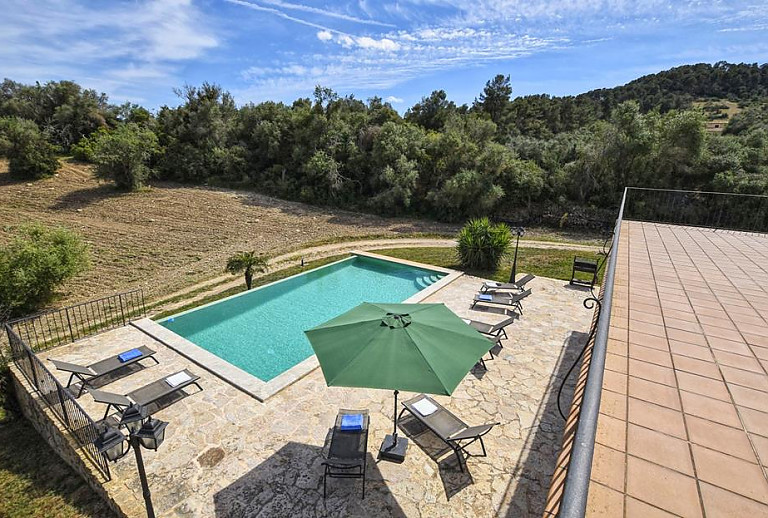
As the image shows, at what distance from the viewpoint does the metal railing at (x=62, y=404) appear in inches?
202

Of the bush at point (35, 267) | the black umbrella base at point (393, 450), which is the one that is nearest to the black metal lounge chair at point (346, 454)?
the black umbrella base at point (393, 450)

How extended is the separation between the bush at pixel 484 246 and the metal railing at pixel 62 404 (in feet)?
39.1

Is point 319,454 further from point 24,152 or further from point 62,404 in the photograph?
point 24,152

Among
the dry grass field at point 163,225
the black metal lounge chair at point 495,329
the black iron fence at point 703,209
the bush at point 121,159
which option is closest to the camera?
the black metal lounge chair at point 495,329

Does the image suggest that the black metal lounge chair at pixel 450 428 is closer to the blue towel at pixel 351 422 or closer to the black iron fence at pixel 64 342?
the blue towel at pixel 351 422

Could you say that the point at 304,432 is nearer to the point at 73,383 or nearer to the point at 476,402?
the point at 476,402

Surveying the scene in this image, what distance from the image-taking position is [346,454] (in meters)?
4.64

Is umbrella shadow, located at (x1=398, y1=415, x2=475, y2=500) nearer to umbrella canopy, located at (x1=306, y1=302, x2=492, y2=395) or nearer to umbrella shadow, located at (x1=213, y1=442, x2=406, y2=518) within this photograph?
umbrella shadow, located at (x1=213, y1=442, x2=406, y2=518)

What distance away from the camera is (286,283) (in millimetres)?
12586

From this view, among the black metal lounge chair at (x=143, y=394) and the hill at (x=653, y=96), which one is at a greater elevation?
the hill at (x=653, y=96)

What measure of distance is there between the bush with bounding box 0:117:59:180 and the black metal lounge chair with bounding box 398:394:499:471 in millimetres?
34097

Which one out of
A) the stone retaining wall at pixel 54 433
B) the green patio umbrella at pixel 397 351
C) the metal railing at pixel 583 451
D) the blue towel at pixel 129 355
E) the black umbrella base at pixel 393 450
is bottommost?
the stone retaining wall at pixel 54 433

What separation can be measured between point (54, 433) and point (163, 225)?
16365 mm

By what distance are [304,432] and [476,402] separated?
2.98 metres
